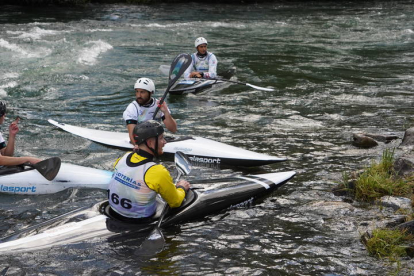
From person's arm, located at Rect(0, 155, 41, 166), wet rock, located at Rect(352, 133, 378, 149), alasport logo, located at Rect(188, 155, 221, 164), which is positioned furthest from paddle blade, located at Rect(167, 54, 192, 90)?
wet rock, located at Rect(352, 133, 378, 149)

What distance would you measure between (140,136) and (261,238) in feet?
4.58

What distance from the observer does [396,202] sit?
513 cm

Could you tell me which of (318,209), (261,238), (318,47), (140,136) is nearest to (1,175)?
(140,136)

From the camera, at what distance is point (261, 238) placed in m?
4.71

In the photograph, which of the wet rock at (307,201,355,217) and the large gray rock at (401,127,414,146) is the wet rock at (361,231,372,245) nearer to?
the wet rock at (307,201,355,217)

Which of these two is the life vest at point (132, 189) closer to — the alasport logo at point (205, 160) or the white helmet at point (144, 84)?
the white helmet at point (144, 84)

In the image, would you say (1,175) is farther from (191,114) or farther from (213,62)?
(213,62)

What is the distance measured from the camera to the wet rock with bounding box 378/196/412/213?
5.05 metres

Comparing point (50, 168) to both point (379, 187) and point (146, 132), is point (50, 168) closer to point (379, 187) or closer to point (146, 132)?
point (146, 132)

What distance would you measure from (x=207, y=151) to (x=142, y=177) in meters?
2.43

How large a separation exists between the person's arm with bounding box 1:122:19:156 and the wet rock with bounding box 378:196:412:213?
12.9 feet

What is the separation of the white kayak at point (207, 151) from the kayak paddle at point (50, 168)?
57.9 inches

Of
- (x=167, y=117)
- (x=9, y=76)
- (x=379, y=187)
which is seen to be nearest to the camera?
(x=379, y=187)

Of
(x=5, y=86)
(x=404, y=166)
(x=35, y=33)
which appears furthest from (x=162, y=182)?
(x=35, y=33)
